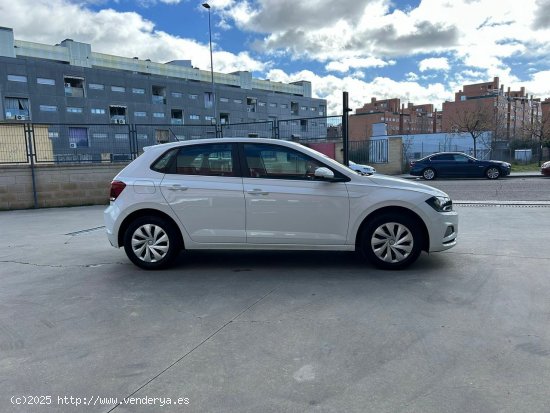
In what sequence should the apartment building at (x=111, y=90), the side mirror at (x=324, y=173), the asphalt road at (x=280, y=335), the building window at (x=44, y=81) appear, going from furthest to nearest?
the building window at (x=44, y=81), the apartment building at (x=111, y=90), the side mirror at (x=324, y=173), the asphalt road at (x=280, y=335)

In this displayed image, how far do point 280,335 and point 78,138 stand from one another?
12.3m

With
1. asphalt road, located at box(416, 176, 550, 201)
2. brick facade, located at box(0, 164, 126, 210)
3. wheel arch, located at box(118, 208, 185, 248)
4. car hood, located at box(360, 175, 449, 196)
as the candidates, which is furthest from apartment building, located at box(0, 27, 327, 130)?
car hood, located at box(360, 175, 449, 196)

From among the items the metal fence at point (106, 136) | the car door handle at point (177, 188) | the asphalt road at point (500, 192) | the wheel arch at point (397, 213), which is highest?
the metal fence at point (106, 136)

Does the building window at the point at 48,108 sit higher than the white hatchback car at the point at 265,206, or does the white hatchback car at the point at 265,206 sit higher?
the building window at the point at 48,108

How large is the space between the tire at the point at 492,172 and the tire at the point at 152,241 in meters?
19.7

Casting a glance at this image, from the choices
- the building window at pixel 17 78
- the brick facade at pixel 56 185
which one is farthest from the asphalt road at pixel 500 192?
the building window at pixel 17 78

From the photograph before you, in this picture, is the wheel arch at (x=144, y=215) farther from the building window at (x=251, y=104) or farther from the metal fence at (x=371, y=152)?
the building window at (x=251, y=104)

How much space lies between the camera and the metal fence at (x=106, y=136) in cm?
1233

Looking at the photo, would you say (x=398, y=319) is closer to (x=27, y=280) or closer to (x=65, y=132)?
(x=27, y=280)

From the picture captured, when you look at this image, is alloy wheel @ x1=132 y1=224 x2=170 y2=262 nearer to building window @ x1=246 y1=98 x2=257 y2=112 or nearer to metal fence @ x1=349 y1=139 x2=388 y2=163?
metal fence @ x1=349 y1=139 x2=388 y2=163

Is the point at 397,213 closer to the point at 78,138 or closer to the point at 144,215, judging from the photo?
the point at 144,215

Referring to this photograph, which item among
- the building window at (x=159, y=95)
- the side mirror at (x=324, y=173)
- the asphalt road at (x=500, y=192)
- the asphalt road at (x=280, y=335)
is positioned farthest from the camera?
the building window at (x=159, y=95)

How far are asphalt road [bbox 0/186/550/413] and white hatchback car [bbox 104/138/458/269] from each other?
392 millimetres

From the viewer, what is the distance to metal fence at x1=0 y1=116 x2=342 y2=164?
12.3 meters
